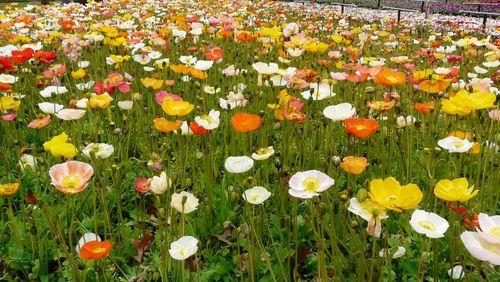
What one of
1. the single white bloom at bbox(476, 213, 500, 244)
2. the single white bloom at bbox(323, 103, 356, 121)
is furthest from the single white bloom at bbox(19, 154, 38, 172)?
the single white bloom at bbox(476, 213, 500, 244)

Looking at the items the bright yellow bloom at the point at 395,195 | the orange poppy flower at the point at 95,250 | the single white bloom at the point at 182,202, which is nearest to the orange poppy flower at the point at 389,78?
the bright yellow bloom at the point at 395,195

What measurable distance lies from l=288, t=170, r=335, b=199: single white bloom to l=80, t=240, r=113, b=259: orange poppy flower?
1.41 ft

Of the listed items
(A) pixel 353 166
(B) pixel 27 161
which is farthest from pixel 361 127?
(B) pixel 27 161

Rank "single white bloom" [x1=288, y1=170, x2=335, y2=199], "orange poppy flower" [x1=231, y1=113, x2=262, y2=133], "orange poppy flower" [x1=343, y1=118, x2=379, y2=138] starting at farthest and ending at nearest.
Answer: "orange poppy flower" [x1=231, y1=113, x2=262, y2=133], "orange poppy flower" [x1=343, y1=118, x2=379, y2=138], "single white bloom" [x1=288, y1=170, x2=335, y2=199]

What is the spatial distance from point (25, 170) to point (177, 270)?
88 cm

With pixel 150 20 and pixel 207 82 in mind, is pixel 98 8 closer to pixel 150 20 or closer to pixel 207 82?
pixel 150 20

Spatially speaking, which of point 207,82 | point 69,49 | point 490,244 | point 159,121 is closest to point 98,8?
point 69,49

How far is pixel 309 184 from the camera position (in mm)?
1220

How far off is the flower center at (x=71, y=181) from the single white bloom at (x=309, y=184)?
0.53 meters

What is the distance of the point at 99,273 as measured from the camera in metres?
→ 1.42

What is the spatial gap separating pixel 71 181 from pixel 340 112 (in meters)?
0.86

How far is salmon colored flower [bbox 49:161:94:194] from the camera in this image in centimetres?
122

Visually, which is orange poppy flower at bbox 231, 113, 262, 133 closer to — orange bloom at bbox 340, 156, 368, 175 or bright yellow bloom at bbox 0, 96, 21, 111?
orange bloom at bbox 340, 156, 368, 175

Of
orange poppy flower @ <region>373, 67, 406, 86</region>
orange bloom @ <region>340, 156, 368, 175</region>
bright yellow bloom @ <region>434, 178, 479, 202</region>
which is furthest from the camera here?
orange poppy flower @ <region>373, 67, 406, 86</region>
